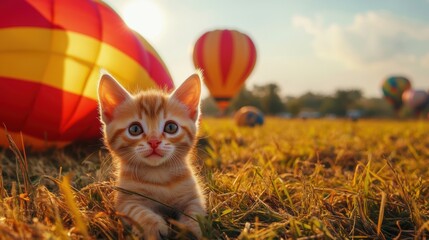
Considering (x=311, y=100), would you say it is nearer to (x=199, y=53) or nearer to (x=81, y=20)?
(x=199, y=53)

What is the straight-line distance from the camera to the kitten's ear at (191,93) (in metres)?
2.26

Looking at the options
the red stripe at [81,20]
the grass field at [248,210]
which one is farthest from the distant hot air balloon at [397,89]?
the grass field at [248,210]

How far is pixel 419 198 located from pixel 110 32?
130 inches

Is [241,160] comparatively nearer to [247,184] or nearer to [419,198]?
[247,184]

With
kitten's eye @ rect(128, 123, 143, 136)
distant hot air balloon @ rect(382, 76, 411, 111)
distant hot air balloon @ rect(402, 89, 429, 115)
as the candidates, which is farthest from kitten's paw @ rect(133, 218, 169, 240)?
distant hot air balloon @ rect(382, 76, 411, 111)

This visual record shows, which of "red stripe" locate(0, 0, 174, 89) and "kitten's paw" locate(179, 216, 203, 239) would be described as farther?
"red stripe" locate(0, 0, 174, 89)

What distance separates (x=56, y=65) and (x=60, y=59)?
0.24 feet

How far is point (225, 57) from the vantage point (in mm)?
13453

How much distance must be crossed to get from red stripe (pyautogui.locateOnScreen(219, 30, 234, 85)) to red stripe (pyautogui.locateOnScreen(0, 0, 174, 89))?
917 cm

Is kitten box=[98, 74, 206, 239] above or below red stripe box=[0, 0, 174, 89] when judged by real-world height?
below

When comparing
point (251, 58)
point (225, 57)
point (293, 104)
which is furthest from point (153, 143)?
point (293, 104)

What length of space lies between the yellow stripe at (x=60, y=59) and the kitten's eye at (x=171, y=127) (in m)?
1.81

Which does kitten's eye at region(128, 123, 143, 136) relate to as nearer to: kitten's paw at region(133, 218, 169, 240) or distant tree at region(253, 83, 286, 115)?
kitten's paw at region(133, 218, 169, 240)

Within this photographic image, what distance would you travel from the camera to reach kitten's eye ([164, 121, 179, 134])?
2119 millimetres
